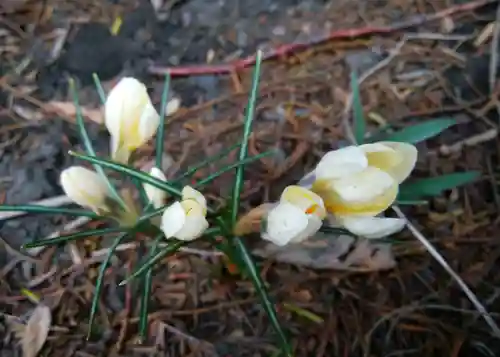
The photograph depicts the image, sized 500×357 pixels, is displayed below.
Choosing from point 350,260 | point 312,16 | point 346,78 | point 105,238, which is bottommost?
point 350,260

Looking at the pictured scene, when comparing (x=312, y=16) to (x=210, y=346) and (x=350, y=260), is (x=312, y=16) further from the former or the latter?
(x=210, y=346)

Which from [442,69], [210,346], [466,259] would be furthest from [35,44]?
[466,259]

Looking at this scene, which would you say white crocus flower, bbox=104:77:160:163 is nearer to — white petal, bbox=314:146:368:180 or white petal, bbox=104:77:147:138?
white petal, bbox=104:77:147:138

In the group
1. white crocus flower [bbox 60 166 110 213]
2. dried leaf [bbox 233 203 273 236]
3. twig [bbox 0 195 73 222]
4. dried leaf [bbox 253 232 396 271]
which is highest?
white crocus flower [bbox 60 166 110 213]

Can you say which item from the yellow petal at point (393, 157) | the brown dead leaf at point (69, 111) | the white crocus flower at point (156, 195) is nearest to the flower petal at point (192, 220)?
the white crocus flower at point (156, 195)

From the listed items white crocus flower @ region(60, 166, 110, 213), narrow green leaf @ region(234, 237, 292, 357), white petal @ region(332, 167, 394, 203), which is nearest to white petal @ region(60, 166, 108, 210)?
white crocus flower @ region(60, 166, 110, 213)

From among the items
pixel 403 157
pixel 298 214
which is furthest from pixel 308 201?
pixel 403 157
